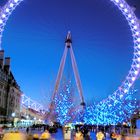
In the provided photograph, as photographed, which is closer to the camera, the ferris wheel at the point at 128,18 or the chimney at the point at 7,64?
the ferris wheel at the point at 128,18

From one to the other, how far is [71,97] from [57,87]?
10.5ft

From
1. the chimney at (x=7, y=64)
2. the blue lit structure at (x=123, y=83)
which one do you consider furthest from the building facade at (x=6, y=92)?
the blue lit structure at (x=123, y=83)

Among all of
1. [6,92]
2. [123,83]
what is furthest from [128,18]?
[6,92]

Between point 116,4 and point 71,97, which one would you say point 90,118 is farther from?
point 116,4

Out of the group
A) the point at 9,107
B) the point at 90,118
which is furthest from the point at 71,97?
the point at 9,107

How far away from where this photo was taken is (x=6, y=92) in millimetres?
87000

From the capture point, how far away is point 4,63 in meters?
88.9

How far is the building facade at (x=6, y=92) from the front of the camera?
82.7 meters

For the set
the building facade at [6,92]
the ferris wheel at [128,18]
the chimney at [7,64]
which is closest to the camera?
the ferris wheel at [128,18]

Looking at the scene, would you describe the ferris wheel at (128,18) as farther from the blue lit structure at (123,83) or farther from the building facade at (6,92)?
the building facade at (6,92)

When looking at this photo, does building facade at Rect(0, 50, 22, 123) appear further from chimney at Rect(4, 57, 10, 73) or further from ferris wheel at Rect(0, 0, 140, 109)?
ferris wheel at Rect(0, 0, 140, 109)

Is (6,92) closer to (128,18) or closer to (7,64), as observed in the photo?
(7,64)

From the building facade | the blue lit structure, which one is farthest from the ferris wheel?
the building facade

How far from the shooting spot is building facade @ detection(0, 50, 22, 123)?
8266cm
